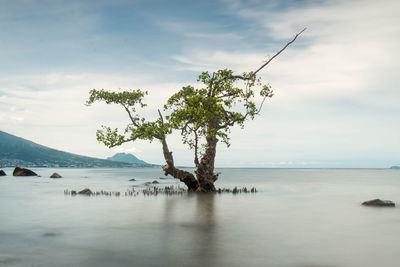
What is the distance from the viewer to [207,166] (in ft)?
130

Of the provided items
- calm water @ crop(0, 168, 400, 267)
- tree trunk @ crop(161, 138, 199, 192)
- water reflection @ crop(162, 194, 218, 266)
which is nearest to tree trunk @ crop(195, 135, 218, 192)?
tree trunk @ crop(161, 138, 199, 192)

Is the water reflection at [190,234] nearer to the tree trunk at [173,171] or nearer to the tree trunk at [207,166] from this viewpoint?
the tree trunk at [207,166]

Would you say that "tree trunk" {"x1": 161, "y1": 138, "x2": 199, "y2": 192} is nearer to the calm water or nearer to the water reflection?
the water reflection

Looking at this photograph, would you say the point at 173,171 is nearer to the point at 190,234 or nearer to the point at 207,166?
the point at 207,166

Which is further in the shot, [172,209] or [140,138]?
[140,138]

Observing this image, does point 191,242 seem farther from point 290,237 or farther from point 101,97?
point 101,97

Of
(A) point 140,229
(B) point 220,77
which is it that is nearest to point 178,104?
(B) point 220,77

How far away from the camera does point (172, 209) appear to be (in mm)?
27875

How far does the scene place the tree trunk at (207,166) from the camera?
39438mm

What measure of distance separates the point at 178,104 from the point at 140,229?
824 inches

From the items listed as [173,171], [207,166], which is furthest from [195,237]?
[173,171]

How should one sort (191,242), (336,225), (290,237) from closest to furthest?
(191,242), (290,237), (336,225)

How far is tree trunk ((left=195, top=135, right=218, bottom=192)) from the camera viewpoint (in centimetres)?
3944

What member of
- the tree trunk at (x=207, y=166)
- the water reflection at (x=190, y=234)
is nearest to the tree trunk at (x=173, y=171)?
the tree trunk at (x=207, y=166)
